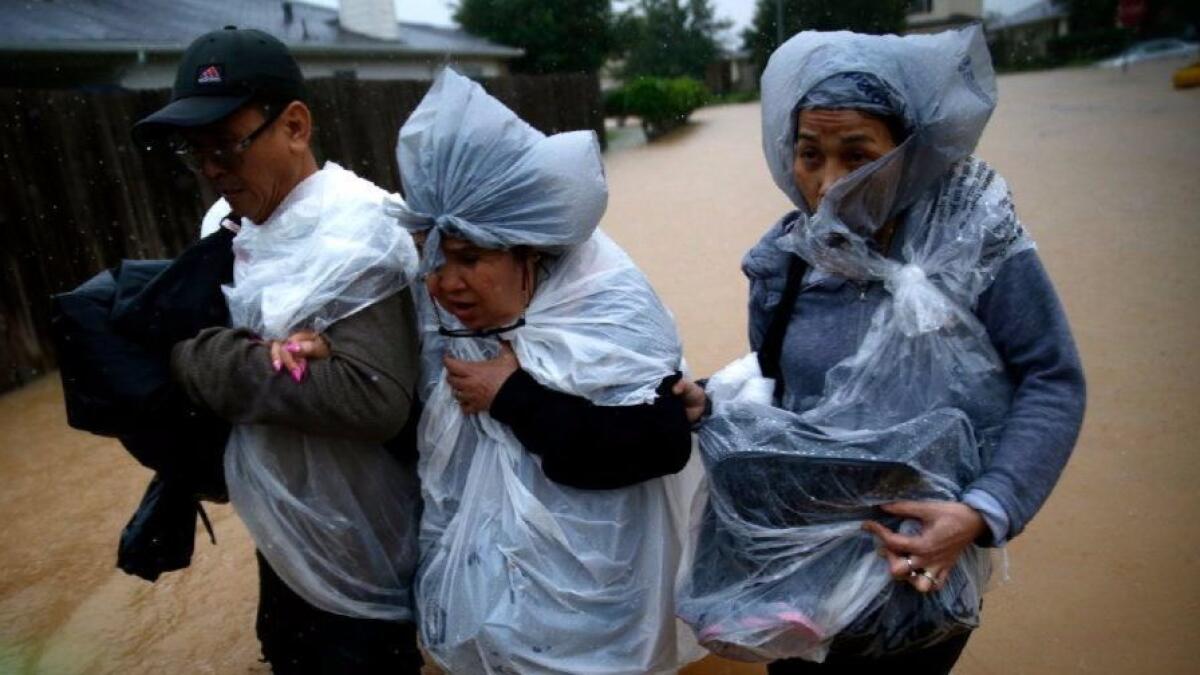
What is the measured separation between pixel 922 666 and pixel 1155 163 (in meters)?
10.2

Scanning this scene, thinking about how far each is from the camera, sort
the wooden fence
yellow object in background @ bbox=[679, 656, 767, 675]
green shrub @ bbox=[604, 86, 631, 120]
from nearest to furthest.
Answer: yellow object in background @ bbox=[679, 656, 767, 675] < the wooden fence < green shrub @ bbox=[604, 86, 631, 120]

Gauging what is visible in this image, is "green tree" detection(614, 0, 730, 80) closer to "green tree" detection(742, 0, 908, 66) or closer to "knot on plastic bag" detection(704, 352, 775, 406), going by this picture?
"green tree" detection(742, 0, 908, 66)

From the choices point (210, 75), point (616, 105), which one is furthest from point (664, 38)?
point (210, 75)

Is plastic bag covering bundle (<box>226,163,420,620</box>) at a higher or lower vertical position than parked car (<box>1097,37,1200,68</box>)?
lower

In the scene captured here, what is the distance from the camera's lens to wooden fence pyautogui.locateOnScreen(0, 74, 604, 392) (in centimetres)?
543

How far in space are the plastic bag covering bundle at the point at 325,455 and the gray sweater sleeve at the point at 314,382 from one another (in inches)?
2.3

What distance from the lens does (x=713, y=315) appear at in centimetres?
594

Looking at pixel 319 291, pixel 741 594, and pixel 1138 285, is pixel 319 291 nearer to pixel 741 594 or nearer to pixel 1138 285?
pixel 741 594

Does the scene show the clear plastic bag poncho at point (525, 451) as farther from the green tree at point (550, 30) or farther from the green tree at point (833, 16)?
the green tree at point (550, 30)

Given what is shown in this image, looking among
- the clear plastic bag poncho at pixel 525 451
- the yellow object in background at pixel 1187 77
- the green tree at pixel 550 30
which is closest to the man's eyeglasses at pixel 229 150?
the clear plastic bag poncho at pixel 525 451

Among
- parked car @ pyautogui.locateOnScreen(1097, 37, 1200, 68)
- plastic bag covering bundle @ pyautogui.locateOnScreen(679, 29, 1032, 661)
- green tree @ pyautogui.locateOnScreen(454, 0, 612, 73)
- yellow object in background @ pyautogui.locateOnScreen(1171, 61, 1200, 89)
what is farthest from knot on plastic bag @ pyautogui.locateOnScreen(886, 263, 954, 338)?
green tree @ pyautogui.locateOnScreen(454, 0, 612, 73)

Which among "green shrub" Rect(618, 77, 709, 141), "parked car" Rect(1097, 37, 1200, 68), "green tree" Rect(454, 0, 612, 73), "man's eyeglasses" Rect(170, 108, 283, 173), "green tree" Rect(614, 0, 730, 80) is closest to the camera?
"man's eyeglasses" Rect(170, 108, 283, 173)

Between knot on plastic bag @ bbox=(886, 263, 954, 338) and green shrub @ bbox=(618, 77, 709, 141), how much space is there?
59.9 feet

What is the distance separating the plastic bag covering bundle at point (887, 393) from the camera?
4.38 ft
